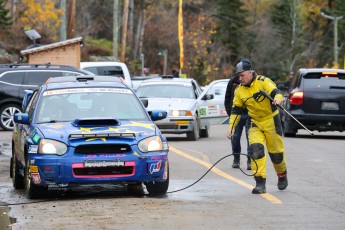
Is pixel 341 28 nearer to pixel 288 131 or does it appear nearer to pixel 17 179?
pixel 288 131

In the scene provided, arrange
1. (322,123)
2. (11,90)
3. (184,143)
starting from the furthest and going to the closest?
(11,90) < (322,123) < (184,143)

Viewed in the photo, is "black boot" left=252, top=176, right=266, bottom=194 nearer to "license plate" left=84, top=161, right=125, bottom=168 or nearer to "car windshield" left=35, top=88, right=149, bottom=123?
"car windshield" left=35, top=88, right=149, bottom=123

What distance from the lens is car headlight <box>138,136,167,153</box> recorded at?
11781mm

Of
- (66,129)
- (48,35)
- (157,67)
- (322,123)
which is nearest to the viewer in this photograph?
(66,129)

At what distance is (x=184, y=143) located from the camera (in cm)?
2252

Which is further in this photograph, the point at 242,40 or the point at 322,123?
the point at 242,40

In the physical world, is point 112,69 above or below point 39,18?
below

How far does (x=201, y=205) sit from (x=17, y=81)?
57.2 ft

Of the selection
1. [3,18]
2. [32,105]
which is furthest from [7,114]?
[3,18]

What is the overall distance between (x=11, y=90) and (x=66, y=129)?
52.9 feet

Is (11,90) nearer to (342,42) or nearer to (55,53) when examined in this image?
(55,53)

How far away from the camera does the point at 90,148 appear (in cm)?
1167

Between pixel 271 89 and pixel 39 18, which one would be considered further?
pixel 39 18

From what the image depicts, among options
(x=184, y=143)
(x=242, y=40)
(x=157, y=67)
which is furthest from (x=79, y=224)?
(x=242, y=40)
